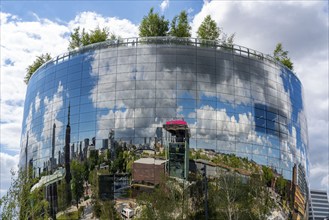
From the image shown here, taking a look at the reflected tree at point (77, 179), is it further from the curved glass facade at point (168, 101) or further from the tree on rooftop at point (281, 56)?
the tree on rooftop at point (281, 56)

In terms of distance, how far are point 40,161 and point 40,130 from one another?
3.21m

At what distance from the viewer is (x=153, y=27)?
4147 cm

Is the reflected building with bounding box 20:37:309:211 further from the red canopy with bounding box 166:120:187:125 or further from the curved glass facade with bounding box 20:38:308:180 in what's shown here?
the red canopy with bounding box 166:120:187:125

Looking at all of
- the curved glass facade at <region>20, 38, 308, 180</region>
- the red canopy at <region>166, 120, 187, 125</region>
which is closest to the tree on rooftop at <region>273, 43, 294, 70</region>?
the curved glass facade at <region>20, 38, 308, 180</region>

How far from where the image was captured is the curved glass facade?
35125mm

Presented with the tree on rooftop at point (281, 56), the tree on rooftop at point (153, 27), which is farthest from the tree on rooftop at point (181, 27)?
the tree on rooftop at point (281, 56)

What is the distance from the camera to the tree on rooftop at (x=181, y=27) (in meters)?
41.8

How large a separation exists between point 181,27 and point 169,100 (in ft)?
33.8

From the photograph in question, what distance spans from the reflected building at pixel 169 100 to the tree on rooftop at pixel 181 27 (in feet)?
13.0

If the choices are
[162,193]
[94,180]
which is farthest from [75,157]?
[162,193]

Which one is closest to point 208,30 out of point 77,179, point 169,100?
point 169,100

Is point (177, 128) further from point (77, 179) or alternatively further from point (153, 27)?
point (153, 27)

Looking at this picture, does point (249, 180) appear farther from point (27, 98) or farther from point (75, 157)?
point (27, 98)

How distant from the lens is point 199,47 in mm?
38000
